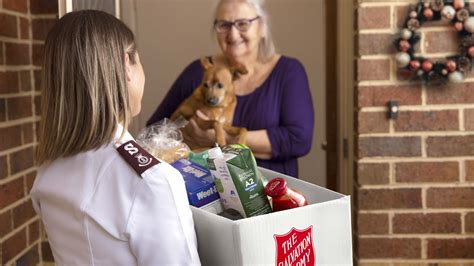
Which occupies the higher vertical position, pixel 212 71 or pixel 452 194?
pixel 212 71

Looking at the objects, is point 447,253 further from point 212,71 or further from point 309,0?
point 309,0

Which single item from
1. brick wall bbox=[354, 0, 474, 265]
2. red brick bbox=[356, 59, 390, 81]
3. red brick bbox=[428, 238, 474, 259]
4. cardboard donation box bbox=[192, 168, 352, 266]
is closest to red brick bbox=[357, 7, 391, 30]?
brick wall bbox=[354, 0, 474, 265]

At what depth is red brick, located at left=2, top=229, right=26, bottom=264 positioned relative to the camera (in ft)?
5.32

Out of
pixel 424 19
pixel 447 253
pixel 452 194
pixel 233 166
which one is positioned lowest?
pixel 447 253

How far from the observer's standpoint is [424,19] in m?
1.77

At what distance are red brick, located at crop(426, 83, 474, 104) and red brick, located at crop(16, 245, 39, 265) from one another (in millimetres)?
1343

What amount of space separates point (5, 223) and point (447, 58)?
1397mm

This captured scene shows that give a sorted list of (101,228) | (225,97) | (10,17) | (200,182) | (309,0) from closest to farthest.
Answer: (101,228) < (200,182) < (10,17) < (225,97) < (309,0)

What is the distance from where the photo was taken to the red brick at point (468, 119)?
5.95 ft

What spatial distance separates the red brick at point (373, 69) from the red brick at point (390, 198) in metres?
0.36

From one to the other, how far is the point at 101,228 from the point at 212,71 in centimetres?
104

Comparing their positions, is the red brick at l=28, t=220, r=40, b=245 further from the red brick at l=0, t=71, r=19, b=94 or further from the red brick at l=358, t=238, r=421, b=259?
the red brick at l=358, t=238, r=421, b=259

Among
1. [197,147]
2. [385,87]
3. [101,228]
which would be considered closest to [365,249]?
[385,87]

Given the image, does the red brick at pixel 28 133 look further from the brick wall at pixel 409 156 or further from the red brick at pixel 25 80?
the brick wall at pixel 409 156
